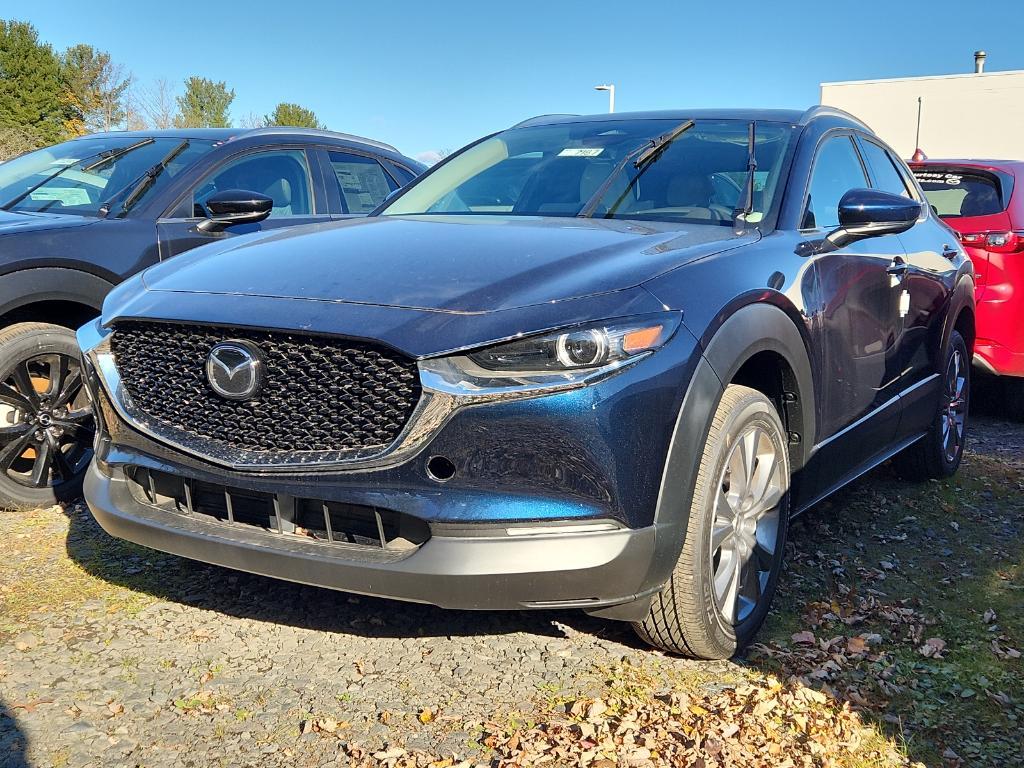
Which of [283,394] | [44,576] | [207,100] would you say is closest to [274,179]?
[44,576]

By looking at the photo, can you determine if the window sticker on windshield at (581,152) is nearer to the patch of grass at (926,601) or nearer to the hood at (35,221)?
the patch of grass at (926,601)

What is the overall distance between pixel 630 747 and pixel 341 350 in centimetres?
127

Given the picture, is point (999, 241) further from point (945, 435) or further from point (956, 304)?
point (945, 435)

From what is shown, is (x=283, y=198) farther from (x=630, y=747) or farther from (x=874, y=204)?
(x=630, y=747)

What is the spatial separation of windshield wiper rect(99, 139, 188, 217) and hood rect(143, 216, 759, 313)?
1473mm

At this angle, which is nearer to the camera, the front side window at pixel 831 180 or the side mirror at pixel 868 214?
the side mirror at pixel 868 214

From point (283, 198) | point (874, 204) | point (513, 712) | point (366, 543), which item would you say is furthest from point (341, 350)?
point (283, 198)

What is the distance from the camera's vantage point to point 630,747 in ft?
8.55

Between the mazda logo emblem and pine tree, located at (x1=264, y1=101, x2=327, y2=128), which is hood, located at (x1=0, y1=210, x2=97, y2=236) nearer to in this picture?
the mazda logo emblem

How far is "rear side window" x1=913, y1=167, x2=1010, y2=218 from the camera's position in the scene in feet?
21.5

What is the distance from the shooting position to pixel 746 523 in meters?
3.28

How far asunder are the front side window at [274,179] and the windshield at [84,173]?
0.16 m

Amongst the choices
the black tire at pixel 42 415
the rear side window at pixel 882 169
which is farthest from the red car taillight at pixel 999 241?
the black tire at pixel 42 415

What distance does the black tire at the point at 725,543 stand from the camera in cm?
287
